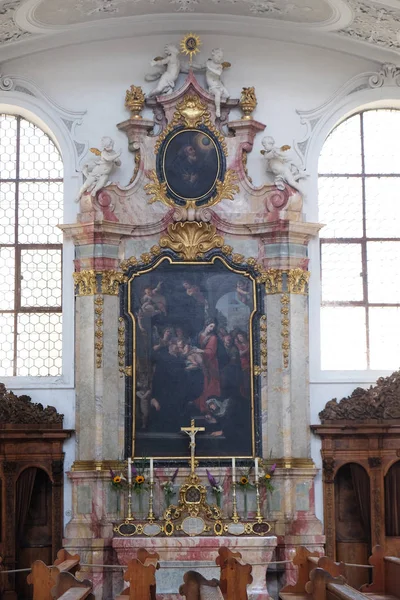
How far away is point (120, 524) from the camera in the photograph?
18.4 m

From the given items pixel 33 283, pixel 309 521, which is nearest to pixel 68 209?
pixel 33 283

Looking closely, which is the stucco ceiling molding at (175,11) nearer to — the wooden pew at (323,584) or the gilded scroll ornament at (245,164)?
the gilded scroll ornament at (245,164)

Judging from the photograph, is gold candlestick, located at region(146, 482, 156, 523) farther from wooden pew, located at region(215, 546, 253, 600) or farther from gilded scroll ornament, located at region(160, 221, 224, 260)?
wooden pew, located at region(215, 546, 253, 600)

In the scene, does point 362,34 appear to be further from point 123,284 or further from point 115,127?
point 123,284

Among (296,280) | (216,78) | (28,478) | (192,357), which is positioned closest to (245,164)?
(216,78)

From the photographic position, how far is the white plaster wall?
66.2ft

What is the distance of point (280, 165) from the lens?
1978 cm

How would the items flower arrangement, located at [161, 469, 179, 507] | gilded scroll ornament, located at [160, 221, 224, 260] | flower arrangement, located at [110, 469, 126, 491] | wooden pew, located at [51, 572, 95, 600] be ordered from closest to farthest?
1. wooden pew, located at [51, 572, 95, 600]
2. flower arrangement, located at [110, 469, 126, 491]
3. flower arrangement, located at [161, 469, 179, 507]
4. gilded scroll ornament, located at [160, 221, 224, 260]

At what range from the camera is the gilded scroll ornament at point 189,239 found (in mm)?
19750

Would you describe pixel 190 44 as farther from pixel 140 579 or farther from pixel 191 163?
pixel 140 579

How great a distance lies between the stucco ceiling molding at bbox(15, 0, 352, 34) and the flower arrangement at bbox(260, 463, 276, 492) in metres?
7.15

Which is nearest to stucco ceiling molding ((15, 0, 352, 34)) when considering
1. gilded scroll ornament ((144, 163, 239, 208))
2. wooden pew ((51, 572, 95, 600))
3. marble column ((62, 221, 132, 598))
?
gilded scroll ornament ((144, 163, 239, 208))

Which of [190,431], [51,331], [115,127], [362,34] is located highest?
[362,34]

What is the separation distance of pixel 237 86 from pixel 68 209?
3474 mm
